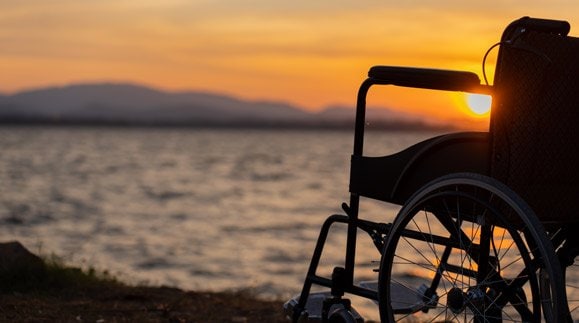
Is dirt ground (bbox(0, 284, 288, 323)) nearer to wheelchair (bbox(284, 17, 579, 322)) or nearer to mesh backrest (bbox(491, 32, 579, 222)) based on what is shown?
wheelchair (bbox(284, 17, 579, 322))

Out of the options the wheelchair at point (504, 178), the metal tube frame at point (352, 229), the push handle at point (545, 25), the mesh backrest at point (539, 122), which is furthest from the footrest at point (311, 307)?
the push handle at point (545, 25)

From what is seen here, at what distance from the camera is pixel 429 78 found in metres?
3.68

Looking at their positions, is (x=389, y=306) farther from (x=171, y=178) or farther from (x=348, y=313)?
(x=171, y=178)

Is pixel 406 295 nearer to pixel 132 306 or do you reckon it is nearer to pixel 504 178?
pixel 504 178

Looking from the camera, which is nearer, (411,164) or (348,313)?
(411,164)

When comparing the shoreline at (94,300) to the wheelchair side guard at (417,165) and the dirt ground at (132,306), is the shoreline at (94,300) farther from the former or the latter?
the wheelchair side guard at (417,165)

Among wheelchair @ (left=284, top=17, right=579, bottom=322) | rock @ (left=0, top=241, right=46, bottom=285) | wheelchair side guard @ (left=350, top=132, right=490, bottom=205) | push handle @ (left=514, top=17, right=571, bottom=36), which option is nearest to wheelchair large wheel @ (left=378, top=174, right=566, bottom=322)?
wheelchair @ (left=284, top=17, right=579, bottom=322)

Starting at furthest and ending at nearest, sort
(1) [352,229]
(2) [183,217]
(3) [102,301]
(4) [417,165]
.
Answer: (2) [183,217] < (3) [102,301] < (1) [352,229] < (4) [417,165]

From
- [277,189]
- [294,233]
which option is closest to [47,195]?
[277,189]

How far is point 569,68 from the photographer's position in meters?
3.68

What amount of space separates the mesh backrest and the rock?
381 cm

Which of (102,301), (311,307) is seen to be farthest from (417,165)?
(102,301)

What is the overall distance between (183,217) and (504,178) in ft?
84.4

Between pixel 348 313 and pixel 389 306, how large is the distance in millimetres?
348
